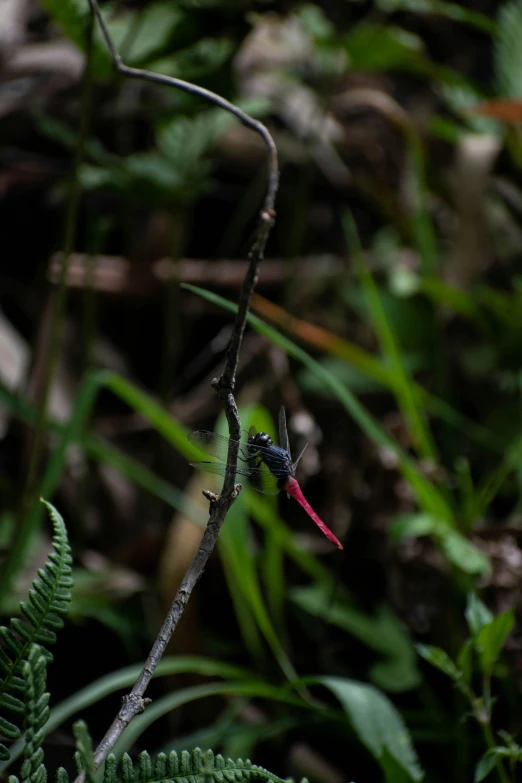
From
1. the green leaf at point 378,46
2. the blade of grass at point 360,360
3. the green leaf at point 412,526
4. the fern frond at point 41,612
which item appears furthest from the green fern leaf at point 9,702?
the green leaf at point 378,46

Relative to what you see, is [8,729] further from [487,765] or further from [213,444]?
[487,765]

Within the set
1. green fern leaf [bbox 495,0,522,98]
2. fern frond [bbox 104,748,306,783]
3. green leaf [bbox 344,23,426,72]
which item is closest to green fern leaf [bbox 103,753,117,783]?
fern frond [bbox 104,748,306,783]

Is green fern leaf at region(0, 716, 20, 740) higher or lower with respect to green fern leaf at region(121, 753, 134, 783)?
lower

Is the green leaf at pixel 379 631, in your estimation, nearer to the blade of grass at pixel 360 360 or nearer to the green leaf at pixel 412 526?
the green leaf at pixel 412 526

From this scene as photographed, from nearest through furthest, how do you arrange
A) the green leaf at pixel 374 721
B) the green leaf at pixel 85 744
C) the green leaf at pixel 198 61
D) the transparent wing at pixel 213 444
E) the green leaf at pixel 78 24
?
the green leaf at pixel 85 744, the transparent wing at pixel 213 444, the green leaf at pixel 374 721, the green leaf at pixel 78 24, the green leaf at pixel 198 61

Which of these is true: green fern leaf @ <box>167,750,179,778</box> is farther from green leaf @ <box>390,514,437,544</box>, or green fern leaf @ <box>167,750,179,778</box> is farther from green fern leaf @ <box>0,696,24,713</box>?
green leaf @ <box>390,514,437,544</box>
